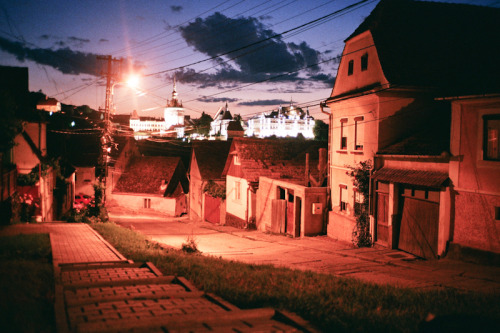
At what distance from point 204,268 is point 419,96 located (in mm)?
12868

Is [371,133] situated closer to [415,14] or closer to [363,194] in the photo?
[363,194]

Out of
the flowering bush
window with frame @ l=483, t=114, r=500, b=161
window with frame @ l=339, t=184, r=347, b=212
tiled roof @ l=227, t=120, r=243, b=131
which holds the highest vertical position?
tiled roof @ l=227, t=120, r=243, b=131

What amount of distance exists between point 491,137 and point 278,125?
154 meters

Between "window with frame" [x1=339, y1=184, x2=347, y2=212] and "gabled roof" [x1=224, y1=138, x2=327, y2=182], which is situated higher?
"gabled roof" [x1=224, y1=138, x2=327, y2=182]

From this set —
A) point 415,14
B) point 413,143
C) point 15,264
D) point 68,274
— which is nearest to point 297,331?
point 68,274

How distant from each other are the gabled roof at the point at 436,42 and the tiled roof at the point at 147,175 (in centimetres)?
3143

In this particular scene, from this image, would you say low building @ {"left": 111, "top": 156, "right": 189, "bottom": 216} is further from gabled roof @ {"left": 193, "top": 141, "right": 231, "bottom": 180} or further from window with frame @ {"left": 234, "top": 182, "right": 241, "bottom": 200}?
window with frame @ {"left": 234, "top": 182, "right": 241, "bottom": 200}

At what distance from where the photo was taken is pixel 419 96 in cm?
1759

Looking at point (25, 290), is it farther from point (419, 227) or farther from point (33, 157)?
point (33, 157)

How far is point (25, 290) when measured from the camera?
743cm

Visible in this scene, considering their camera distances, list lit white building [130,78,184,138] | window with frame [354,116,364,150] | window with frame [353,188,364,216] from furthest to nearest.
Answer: lit white building [130,78,184,138], window with frame [354,116,364,150], window with frame [353,188,364,216]

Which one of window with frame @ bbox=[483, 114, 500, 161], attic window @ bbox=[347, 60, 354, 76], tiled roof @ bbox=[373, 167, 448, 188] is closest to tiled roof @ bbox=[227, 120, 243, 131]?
attic window @ bbox=[347, 60, 354, 76]

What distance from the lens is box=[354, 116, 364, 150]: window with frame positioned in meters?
18.9

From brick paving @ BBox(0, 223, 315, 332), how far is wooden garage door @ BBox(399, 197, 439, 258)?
981 centimetres
